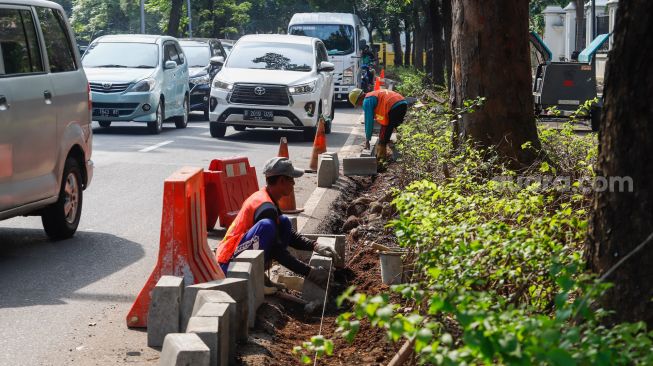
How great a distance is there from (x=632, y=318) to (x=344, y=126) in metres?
22.0

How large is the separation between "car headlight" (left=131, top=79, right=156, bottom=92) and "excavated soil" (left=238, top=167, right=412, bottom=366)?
10.5 m

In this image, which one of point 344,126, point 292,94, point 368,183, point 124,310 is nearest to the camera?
point 124,310

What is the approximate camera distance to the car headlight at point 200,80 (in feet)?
89.7

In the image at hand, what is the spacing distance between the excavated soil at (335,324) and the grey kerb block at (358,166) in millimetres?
3978

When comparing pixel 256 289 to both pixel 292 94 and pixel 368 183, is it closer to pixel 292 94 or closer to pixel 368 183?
pixel 368 183

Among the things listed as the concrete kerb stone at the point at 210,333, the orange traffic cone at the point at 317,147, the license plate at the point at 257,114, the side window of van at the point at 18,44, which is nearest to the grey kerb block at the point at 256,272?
the concrete kerb stone at the point at 210,333

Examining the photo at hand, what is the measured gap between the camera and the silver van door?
8.93 metres

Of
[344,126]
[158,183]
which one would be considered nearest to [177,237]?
[158,183]

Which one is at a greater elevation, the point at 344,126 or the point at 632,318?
the point at 632,318

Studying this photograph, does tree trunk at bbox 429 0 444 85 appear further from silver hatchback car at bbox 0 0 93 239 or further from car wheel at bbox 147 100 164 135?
silver hatchback car at bbox 0 0 93 239

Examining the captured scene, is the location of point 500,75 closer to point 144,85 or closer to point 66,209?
point 66,209

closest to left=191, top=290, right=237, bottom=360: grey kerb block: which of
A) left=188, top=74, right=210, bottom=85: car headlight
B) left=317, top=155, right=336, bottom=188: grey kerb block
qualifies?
left=317, top=155, right=336, bottom=188: grey kerb block

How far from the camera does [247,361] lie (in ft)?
19.9

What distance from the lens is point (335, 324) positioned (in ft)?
23.9
